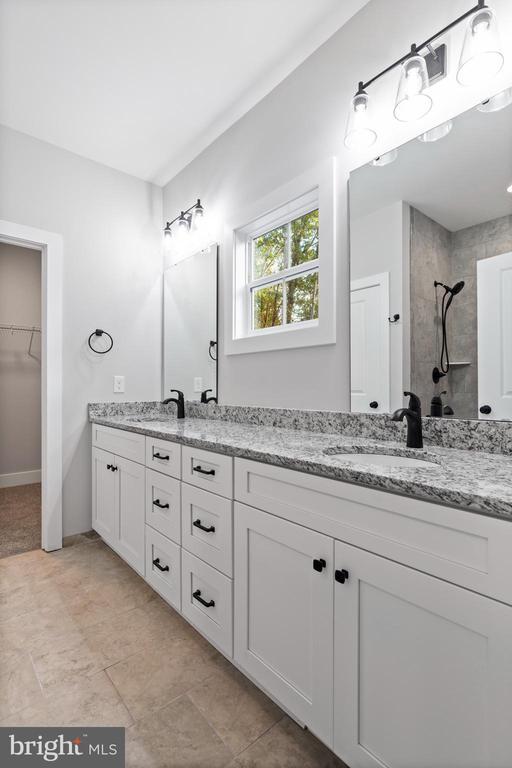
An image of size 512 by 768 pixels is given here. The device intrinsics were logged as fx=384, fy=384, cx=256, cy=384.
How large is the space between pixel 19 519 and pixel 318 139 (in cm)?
336

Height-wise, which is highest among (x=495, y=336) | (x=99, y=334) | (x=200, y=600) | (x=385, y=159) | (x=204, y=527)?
(x=385, y=159)

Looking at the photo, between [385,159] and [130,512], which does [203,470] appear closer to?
[130,512]

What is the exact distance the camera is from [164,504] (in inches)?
70.9

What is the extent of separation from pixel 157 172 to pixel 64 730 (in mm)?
3223

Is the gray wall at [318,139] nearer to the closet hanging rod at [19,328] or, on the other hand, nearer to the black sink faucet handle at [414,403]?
the black sink faucet handle at [414,403]

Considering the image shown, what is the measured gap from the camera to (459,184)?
1365 mm

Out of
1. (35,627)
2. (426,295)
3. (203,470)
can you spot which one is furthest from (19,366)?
(426,295)

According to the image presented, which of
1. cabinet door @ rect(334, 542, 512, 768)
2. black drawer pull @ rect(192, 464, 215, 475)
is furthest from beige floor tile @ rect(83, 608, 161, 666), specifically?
cabinet door @ rect(334, 542, 512, 768)

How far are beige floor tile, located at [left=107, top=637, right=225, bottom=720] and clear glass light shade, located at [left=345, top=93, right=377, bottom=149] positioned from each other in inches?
85.9

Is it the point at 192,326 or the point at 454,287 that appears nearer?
the point at 454,287

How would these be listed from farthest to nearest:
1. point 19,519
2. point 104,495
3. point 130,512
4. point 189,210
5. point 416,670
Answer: point 19,519 < point 189,210 < point 104,495 < point 130,512 < point 416,670

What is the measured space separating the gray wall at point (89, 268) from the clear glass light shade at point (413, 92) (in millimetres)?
2144

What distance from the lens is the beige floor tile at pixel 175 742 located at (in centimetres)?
111

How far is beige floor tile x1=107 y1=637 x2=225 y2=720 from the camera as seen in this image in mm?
1328
